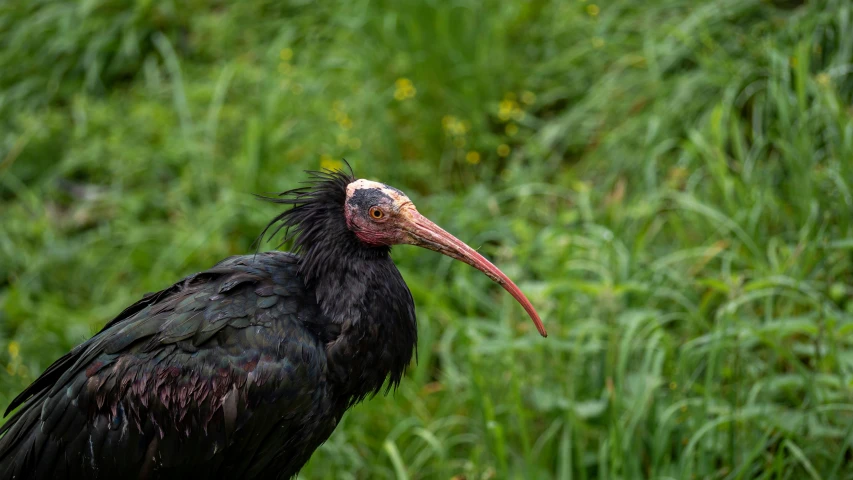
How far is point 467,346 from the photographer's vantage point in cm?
440

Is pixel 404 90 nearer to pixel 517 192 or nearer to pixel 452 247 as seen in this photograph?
pixel 517 192

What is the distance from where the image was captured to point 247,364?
3072 mm

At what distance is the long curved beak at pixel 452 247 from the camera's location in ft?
10.4

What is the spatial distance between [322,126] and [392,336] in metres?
3.26

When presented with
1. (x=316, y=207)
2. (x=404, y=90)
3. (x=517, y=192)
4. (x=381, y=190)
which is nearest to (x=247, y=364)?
(x=316, y=207)

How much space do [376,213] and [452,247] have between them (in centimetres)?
28

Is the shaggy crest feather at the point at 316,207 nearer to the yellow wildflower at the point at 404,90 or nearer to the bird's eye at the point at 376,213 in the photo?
the bird's eye at the point at 376,213

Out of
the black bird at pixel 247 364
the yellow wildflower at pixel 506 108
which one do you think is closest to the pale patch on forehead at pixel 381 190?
the black bird at pixel 247 364

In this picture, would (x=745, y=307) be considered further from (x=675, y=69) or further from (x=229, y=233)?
(x=229, y=233)

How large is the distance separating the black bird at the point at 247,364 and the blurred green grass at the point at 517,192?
0.93 m

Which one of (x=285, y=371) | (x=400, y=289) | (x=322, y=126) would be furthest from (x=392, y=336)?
(x=322, y=126)

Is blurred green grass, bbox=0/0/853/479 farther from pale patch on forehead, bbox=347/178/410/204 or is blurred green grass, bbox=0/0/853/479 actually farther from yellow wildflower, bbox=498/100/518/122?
pale patch on forehead, bbox=347/178/410/204

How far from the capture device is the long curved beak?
3156mm

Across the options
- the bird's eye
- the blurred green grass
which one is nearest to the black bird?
the bird's eye
